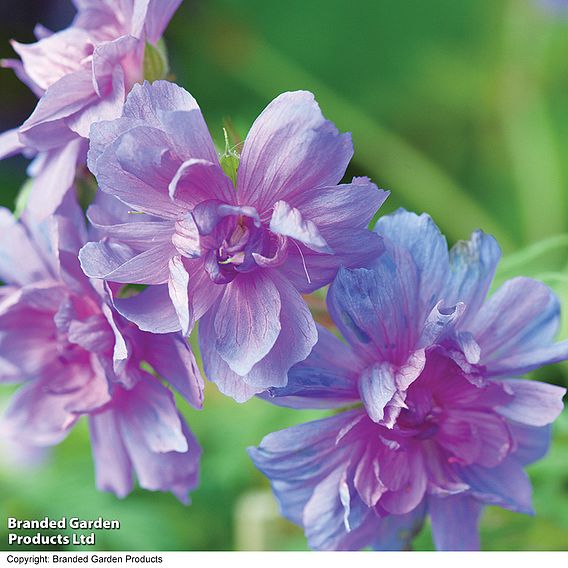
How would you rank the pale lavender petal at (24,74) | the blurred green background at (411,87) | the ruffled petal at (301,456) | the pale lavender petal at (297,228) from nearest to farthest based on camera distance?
the pale lavender petal at (297,228) < the ruffled petal at (301,456) < the pale lavender petal at (24,74) < the blurred green background at (411,87)

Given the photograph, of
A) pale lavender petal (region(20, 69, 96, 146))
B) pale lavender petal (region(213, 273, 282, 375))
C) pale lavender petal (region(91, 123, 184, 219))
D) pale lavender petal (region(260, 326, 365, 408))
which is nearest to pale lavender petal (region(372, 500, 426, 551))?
pale lavender petal (region(260, 326, 365, 408))

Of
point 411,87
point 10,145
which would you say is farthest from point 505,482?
point 411,87

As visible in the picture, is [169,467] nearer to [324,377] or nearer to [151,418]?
[151,418]

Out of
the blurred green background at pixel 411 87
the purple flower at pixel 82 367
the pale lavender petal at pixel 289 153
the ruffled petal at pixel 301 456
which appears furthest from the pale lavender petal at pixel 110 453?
the blurred green background at pixel 411 87

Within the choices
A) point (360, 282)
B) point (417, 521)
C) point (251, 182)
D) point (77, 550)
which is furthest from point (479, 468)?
point (77, 550)

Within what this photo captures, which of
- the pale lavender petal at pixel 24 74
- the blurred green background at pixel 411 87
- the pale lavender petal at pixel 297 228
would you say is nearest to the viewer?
the pale lavender petal at pixel 297 228

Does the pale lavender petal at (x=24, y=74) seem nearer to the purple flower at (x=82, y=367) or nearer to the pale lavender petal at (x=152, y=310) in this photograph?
the purple flower at (x=82, y=367)

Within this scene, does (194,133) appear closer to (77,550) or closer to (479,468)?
(479,468)
